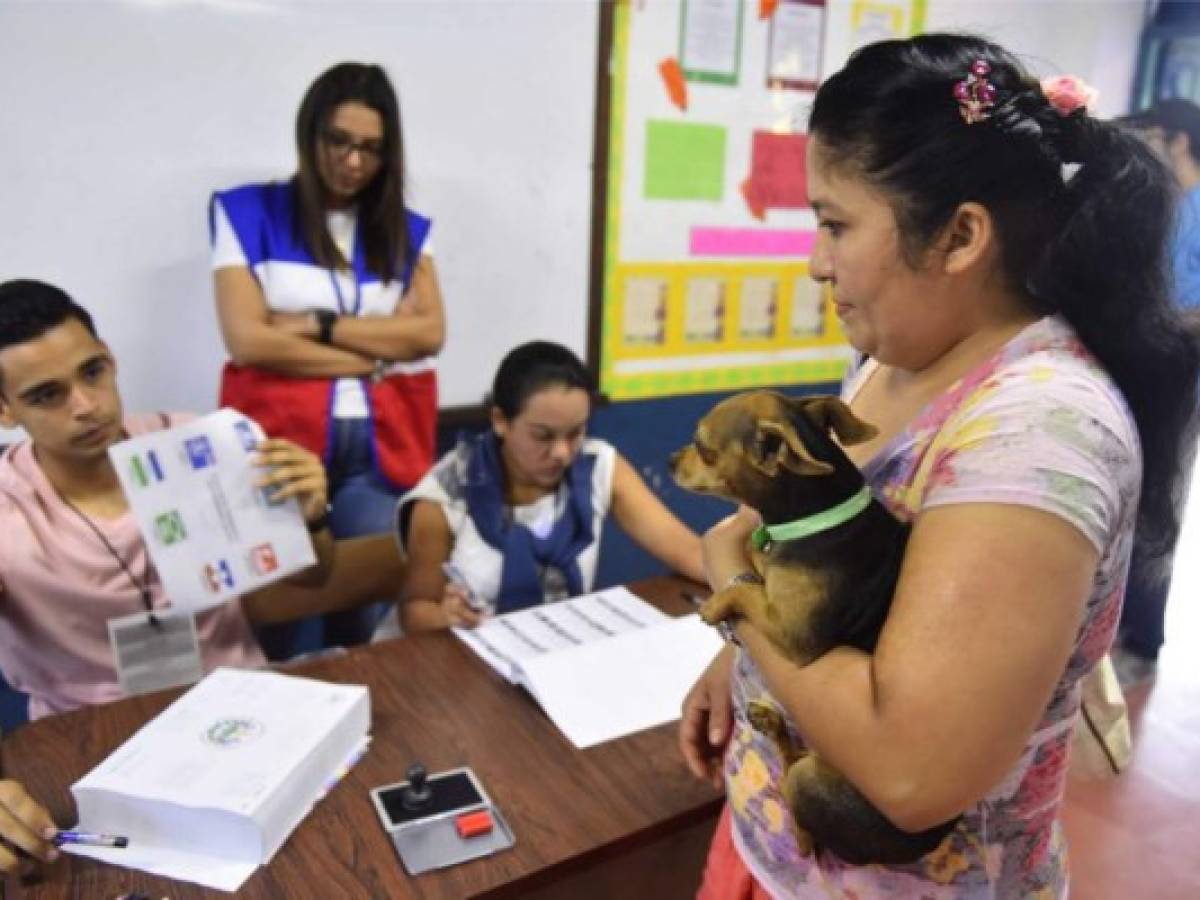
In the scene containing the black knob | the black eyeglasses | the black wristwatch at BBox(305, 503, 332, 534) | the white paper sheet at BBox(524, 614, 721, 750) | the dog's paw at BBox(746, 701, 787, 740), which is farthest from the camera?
the black eyeglasses

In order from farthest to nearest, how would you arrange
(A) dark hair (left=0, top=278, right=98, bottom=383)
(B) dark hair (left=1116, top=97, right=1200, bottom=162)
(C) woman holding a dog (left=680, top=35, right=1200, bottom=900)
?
1. (B) dark hair (left=1116, top=97, right=1200, bottom=162)
2. (A) dark hair (left=0, top=278, right=98, bottom=383)
3. (C) woman holding a dog (left=680, top=35, right=1200, bottom=900)

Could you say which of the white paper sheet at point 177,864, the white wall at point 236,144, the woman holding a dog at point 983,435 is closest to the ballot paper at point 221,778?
the white paper sheet at point 177,864

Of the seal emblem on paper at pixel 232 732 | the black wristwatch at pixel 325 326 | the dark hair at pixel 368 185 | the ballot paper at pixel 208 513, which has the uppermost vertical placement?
the dark hair at pixel 368 185

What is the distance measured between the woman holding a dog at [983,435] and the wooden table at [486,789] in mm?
318

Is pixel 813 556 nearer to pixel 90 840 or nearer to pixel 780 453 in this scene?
pixel 780 453

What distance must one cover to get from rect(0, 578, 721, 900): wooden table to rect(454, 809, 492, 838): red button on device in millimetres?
38

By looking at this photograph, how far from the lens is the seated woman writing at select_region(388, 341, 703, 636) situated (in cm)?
194

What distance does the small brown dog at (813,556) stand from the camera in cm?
73

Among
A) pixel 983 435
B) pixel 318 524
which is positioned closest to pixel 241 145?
pixel 318 524

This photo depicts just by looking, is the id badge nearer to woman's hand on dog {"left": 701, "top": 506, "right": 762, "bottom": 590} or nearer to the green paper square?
woman's hand on dog {"left": 701, "top": 506, "right": 762, "bottom": 590}

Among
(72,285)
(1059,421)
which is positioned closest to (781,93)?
(72,285)

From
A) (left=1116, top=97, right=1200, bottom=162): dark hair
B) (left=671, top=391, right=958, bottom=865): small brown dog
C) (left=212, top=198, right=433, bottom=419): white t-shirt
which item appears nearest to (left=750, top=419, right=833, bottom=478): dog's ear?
(left=671, top=391, right=958, bottom=865): small brown dog

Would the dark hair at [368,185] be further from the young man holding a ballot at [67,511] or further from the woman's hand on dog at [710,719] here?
the woman's hand on dog at [710,719]

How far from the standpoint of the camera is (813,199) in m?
0.79
